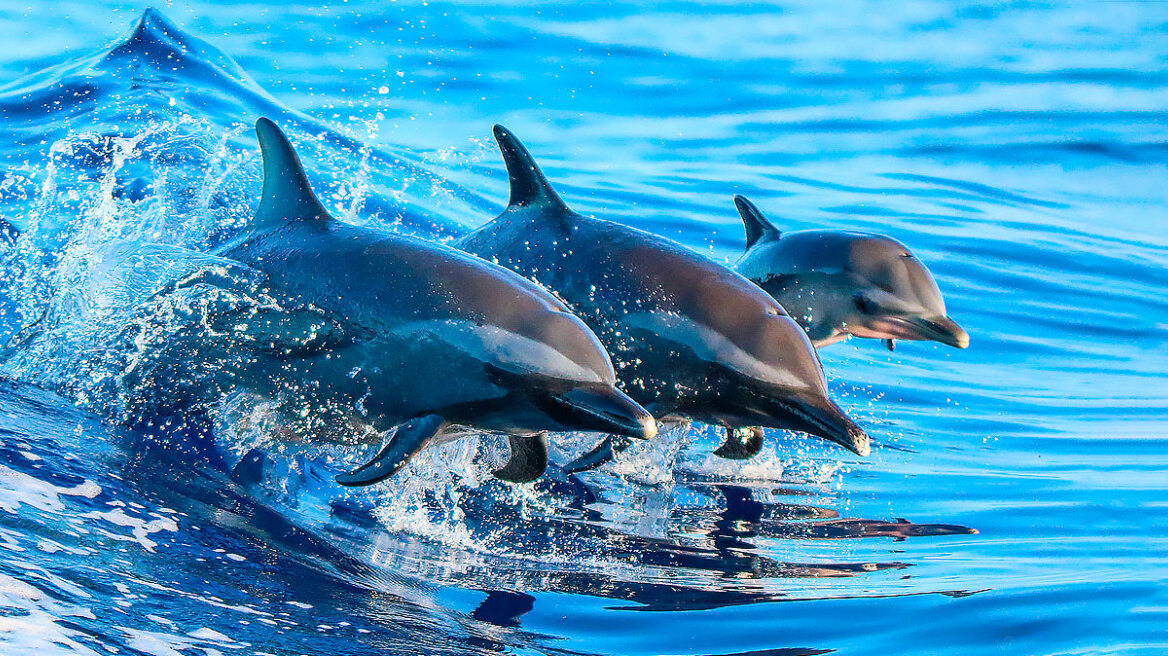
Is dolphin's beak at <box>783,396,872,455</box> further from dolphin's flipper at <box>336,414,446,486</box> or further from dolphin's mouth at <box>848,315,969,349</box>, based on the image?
dolphin's mouth at <box>848,315,969,349</box>

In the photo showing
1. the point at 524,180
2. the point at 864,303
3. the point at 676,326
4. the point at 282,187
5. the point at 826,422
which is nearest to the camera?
the point at 826,422

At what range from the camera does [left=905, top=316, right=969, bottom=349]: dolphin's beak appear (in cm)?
599

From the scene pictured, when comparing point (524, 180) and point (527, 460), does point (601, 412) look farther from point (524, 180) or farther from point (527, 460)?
point (524, 180)

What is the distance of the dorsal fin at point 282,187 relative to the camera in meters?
5.31

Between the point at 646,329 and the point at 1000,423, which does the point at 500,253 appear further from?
the point at 1000,423

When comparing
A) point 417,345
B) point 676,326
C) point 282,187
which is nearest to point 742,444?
point 676,326

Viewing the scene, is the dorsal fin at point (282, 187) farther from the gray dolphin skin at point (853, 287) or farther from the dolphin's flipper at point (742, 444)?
the gray dolphin skin at point (853, 287)

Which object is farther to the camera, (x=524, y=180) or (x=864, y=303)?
(x=864, y=303)

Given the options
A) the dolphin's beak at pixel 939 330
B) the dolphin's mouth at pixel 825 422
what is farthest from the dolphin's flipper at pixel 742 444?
the dolphin's beak at pixel 939 330

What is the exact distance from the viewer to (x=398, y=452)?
14.1 feet

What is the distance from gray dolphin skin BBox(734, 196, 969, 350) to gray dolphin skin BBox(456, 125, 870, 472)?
3.38 ft

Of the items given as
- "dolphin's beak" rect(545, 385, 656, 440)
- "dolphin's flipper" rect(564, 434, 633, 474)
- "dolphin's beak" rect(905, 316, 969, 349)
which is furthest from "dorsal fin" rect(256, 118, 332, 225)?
"dolphin's beak" rect(905, 316, 969, 349)

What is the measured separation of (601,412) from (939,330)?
2.52 meters

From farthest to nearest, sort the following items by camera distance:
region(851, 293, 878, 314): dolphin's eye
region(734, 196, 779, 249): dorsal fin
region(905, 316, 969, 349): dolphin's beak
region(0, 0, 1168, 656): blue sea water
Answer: region(734, 196, 779, 249): dorsal fin
region(851, 293, 878, 314): dolphin's eye
region(905, 316, 969, 349): dolphin's beak
region(0, 0, 1168, 656): blue sea water
